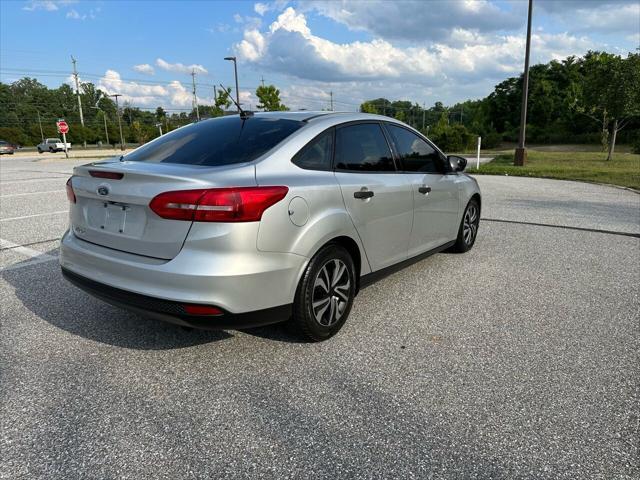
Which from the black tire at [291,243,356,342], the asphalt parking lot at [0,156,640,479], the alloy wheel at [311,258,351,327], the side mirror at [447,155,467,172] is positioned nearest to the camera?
the asphalt parking lot at [0,156,640,479]

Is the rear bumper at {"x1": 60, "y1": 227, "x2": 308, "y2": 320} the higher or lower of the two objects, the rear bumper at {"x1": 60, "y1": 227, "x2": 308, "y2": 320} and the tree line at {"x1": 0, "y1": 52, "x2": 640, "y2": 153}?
the lower

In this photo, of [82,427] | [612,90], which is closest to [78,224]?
[82,427]

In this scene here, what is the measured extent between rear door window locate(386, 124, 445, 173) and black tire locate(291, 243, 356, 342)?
1263 millimetres

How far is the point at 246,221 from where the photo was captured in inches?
107

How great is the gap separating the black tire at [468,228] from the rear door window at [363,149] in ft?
6.16

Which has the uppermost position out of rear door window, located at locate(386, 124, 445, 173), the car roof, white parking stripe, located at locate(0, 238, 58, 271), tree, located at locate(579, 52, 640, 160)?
tree, located at locate(579, 52, 640, 160)

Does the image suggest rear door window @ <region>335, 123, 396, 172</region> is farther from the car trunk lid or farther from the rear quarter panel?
the car trunk lid

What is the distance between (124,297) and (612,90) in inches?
953

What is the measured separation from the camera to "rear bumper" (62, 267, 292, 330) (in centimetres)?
276

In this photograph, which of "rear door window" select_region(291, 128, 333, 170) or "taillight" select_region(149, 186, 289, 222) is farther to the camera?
"rear door window" select_region(291, 128, 333, 170)

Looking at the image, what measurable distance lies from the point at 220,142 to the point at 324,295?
132 centimetres

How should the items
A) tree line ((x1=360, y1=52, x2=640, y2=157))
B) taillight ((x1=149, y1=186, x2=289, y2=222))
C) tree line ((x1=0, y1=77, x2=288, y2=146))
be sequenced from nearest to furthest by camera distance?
taillight ((x1=149, y1=186, x2=289, y2=222))
tree line ((x1=360, y1=52, x2=640, y2=157))
tree line ((x1=0, y1=77, x2=288, y2=146))

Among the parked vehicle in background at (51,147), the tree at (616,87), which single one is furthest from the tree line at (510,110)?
the parked vehicle in background at (51,147)

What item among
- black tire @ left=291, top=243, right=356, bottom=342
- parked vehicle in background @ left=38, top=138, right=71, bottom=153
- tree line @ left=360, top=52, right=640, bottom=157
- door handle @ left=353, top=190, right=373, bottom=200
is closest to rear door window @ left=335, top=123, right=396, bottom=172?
door handle @ left=353, top=190, right=373, bottom=200
